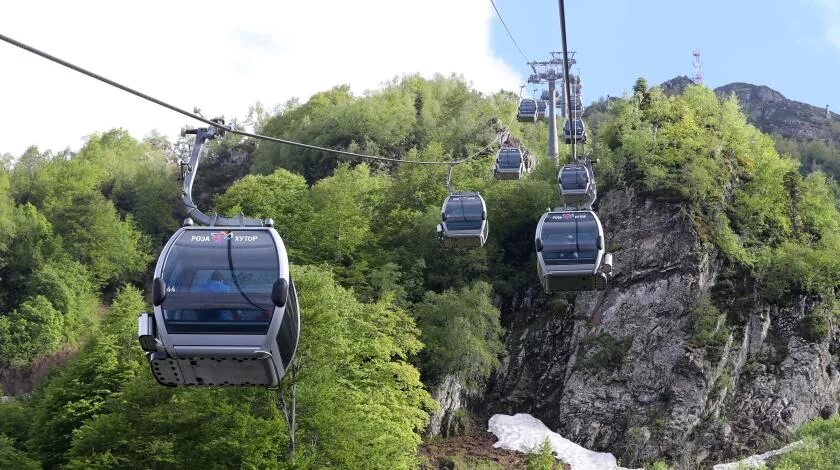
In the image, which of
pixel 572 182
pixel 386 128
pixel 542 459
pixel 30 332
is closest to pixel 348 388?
pixel 542 459

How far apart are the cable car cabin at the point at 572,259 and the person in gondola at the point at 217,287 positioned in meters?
10.2

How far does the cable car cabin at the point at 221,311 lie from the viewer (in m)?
14.0

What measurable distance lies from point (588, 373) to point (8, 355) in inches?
1233

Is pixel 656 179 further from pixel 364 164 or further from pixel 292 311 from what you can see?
pixel 292 311

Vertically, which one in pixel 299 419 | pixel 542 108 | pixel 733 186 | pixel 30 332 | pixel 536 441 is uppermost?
pixel 542 108

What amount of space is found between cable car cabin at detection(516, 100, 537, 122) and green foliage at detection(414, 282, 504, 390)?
1312 centimetres

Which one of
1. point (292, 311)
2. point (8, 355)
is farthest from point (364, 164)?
point (292, 311)

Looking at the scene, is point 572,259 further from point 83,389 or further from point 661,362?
point 661,362

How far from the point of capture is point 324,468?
99.4ft

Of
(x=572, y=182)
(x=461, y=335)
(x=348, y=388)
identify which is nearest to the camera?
(x=348, y=388)

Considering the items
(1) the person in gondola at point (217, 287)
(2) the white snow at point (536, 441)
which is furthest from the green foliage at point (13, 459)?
(1) the person in gondola at point (217, 287)

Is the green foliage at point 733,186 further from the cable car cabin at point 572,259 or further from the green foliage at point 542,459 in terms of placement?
the cable car cabin at point 572,259

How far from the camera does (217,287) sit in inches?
560

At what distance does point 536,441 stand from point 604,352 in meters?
5.23
